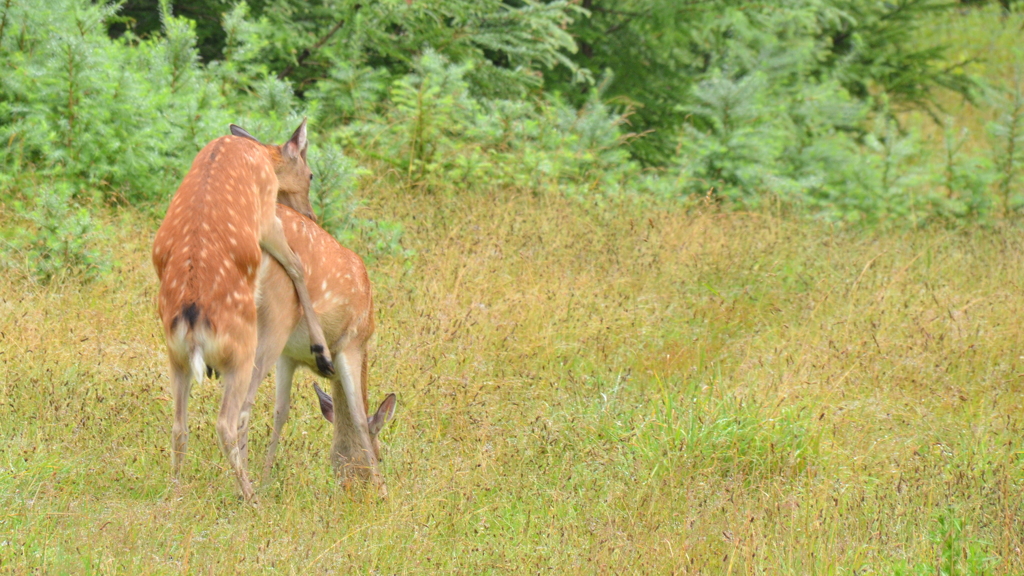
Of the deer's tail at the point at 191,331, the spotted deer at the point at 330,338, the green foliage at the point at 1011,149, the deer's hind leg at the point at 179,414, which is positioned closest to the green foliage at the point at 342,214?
the spotted deer at the point at 330,338

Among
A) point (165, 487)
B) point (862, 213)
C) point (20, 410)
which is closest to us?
point (165, 487)

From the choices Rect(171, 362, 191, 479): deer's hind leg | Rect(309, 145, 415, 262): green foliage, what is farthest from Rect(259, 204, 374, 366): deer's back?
Rect(309, 145, 415, 262): green foliage

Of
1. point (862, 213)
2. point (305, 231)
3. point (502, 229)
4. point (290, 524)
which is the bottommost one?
point (862, 213)

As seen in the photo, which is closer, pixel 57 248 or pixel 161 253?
pixel 161 253

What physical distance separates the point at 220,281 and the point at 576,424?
1990 mm

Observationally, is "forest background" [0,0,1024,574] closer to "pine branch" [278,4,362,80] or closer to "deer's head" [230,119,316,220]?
"pine branch" [278,4,362,80]

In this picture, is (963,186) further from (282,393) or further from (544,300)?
(282,393)

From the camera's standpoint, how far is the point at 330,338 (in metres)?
4.91

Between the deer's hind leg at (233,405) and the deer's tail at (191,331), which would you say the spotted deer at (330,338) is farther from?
the deer's tail at (191,331)

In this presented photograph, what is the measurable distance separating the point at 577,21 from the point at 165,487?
835 centimetres

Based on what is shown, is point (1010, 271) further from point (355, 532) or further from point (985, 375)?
point (355, 532)

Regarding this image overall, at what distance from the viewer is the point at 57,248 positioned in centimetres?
645

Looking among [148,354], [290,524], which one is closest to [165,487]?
[290,524]

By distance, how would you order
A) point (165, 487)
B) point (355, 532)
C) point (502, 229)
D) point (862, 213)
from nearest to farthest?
point (355, 532) → point (165, 487) → point (502, 229) → point (862, 213)
